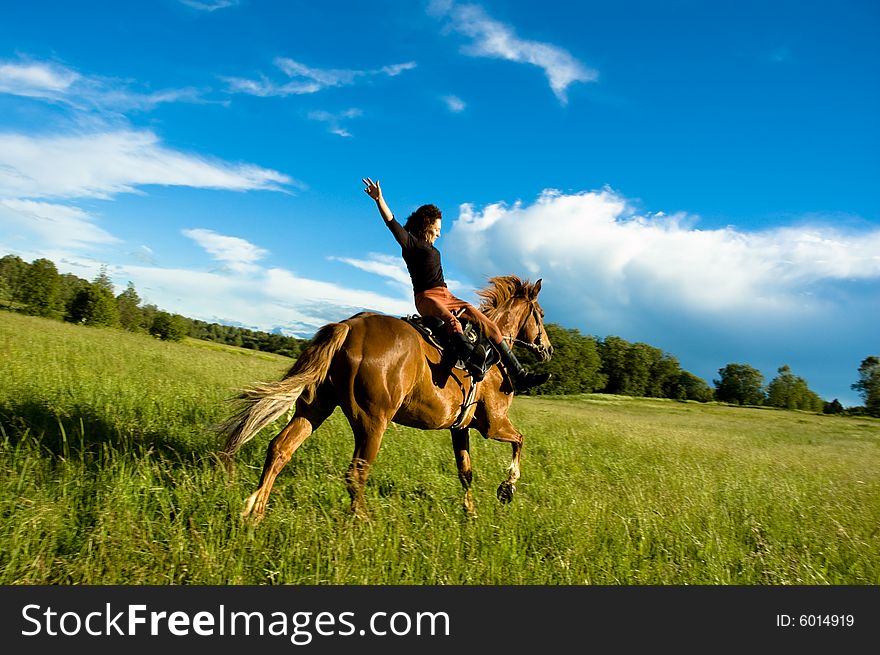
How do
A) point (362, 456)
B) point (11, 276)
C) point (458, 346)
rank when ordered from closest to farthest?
1. point (362, 456)
2. point (458, 346)
3. point (11, 276)

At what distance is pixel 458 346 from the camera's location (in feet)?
18.5

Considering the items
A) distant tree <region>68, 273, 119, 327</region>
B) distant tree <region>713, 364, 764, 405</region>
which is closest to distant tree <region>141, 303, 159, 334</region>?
distant tree <region>68, 273, 119, 327</region>

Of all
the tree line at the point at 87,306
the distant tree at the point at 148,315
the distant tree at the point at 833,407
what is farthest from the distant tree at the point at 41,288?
the distant tree at the point at 833,407

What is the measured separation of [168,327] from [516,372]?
3303 inches

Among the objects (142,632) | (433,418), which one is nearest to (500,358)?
(433,418)

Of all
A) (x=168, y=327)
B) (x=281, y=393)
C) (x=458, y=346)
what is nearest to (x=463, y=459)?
(x=458, y=346)

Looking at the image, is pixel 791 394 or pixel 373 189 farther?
pixel 791 394

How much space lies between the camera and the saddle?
18.4 feet

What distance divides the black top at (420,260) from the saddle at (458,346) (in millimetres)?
368

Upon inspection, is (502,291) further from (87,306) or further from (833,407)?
(833,407)

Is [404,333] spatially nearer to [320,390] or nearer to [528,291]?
[320,390]

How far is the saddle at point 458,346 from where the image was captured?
562 centimetres

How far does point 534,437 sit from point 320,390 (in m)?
7.60

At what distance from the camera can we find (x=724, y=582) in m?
4.32
